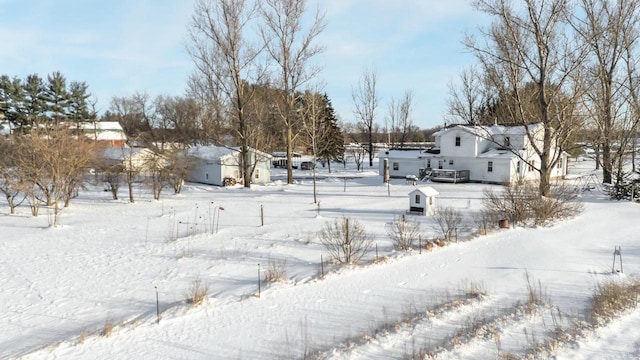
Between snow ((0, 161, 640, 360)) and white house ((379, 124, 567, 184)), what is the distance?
51.5ft

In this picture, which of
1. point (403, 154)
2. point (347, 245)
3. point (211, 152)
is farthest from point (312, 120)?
point (347, 245)

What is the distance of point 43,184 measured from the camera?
2016 centimetres

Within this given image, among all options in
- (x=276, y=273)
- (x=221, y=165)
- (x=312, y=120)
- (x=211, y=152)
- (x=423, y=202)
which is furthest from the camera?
(x=211, y=152)

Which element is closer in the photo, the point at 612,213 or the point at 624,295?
the point at 624,295

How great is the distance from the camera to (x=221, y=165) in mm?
34375

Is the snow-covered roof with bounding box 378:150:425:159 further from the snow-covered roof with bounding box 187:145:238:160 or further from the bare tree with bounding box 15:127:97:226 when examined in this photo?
the bare tree with bounding box 15:127:97:226

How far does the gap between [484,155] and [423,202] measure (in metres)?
18.8

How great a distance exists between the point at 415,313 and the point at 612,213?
51.2 ft

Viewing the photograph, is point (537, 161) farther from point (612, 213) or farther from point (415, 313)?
point (415, 313)

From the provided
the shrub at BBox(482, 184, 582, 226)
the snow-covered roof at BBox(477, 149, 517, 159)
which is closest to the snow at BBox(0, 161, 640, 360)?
the shrub at BBox(482, 184, 582, 226)

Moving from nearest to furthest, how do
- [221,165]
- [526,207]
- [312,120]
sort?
[526,207] < [312,120] < [221,165]

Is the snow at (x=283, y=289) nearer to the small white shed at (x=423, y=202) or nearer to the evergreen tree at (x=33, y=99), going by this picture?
the small white shed at (x=423, y=202)

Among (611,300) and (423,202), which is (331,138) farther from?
(611,300)

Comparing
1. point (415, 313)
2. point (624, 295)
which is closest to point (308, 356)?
point (415, 313)
